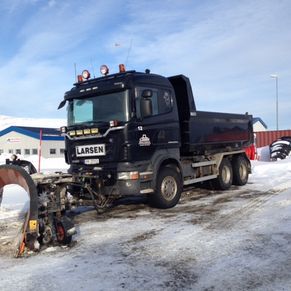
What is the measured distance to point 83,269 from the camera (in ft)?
16.5

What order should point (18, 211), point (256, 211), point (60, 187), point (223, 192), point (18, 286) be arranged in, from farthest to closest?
1. point (223, 192)
2. point (18, 211)
3. point (256, 211)
4. point (60, 187)
5. point (18, 286)

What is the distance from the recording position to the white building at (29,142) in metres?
34.0

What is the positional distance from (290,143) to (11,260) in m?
22.4

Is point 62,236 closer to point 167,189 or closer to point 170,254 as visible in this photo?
point 170,254

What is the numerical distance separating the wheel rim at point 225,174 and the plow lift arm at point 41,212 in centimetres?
602

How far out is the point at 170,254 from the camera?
5.52 m

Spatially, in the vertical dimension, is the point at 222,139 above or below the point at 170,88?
below

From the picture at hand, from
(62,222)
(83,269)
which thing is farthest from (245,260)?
(62,222)

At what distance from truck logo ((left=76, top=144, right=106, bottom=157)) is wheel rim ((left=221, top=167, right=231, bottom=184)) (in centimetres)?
468

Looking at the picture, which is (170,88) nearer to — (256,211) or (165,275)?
(256,211)

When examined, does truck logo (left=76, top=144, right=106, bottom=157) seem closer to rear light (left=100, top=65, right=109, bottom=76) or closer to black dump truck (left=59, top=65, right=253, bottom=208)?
black dump truck (left=59, top=65, right=253, bottom=208)

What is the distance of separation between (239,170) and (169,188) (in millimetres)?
4214

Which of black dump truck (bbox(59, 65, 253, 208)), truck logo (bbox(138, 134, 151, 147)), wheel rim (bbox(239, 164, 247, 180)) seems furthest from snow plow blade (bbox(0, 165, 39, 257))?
wheel rim (bbox(239, 164, 247, 180))

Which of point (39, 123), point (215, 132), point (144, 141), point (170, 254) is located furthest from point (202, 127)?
point (39, 123)
